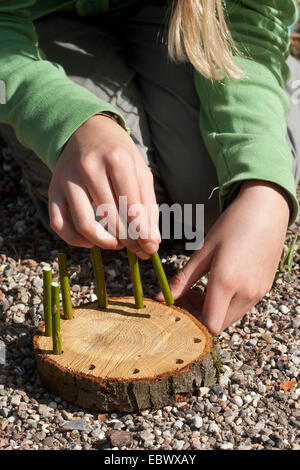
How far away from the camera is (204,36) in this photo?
1.72 meters

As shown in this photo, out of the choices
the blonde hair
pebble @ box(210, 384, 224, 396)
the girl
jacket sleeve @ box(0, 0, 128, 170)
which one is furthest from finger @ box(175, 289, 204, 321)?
the blonde hair

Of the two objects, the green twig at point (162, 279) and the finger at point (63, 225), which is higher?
the finger at point (63, 225)

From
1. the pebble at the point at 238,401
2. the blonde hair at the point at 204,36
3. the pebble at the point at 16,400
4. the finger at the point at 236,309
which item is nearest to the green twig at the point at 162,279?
the finger at the point at 236,309

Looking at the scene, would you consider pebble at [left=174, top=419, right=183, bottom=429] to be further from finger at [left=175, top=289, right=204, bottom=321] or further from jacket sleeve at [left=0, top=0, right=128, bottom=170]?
jacket sleeve at [left=0, top=0, right=128, bottom=170]

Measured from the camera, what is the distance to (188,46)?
1.74 metres

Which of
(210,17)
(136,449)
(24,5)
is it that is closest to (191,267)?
(136,449)

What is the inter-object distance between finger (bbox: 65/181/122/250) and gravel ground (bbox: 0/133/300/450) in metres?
0.35

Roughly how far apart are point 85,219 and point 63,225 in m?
0.07

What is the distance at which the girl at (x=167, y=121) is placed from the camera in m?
1.49

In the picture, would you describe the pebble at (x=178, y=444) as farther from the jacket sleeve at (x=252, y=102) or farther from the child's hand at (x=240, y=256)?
the jacket sleeve at (x=252, y=102)

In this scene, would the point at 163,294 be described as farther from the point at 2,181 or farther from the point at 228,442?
the point at 2,181

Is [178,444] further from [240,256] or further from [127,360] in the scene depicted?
[240,256]

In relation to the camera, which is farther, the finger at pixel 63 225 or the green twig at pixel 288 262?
the green twig at pixel 288 262

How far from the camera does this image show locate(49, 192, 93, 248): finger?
145cm
